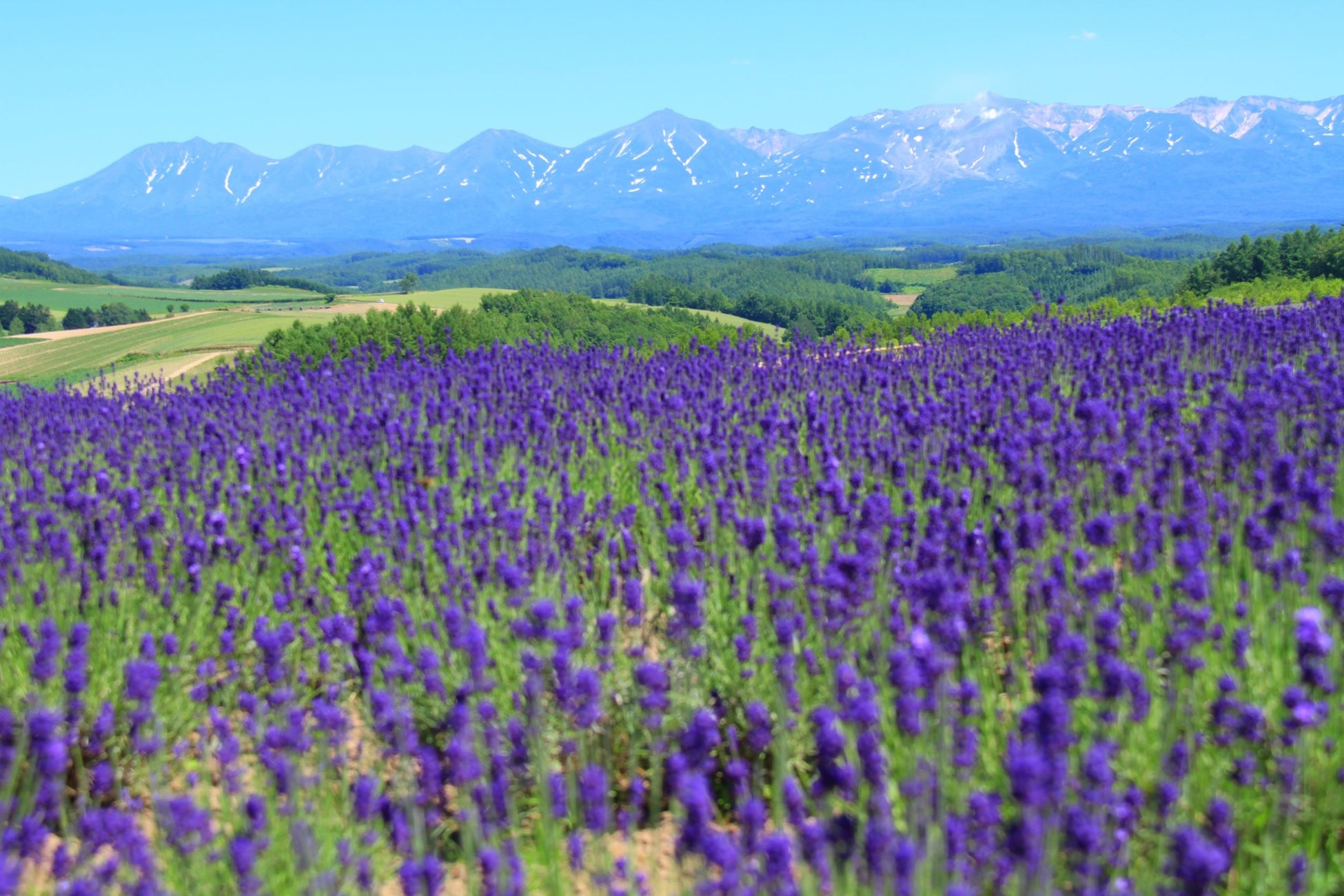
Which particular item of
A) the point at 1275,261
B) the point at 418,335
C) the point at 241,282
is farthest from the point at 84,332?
the point at 241,282

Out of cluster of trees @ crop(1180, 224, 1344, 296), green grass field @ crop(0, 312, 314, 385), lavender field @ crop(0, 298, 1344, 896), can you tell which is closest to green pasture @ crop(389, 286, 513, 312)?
green grass field @ crop(0, 312, 314, 385)

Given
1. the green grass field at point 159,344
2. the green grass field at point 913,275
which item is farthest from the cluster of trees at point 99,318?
the green grass field at point 913,275

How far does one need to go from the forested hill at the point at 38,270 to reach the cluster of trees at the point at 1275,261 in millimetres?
112072

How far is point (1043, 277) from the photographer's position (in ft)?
393

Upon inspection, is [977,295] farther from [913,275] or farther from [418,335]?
[418,335]

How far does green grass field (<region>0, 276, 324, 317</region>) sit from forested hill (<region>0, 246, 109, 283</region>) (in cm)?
586

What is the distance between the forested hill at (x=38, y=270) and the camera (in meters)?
110

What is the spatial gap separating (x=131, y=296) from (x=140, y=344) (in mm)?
58582

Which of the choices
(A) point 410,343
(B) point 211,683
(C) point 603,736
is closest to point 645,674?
(C) point 603,736

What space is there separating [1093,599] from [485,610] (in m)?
2.08

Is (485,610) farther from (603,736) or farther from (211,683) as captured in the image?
(211,683)

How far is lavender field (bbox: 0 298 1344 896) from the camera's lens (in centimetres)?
213

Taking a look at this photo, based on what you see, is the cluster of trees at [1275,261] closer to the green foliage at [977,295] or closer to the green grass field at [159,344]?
the green grass field at [159,344]

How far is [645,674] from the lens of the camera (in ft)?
7.49
